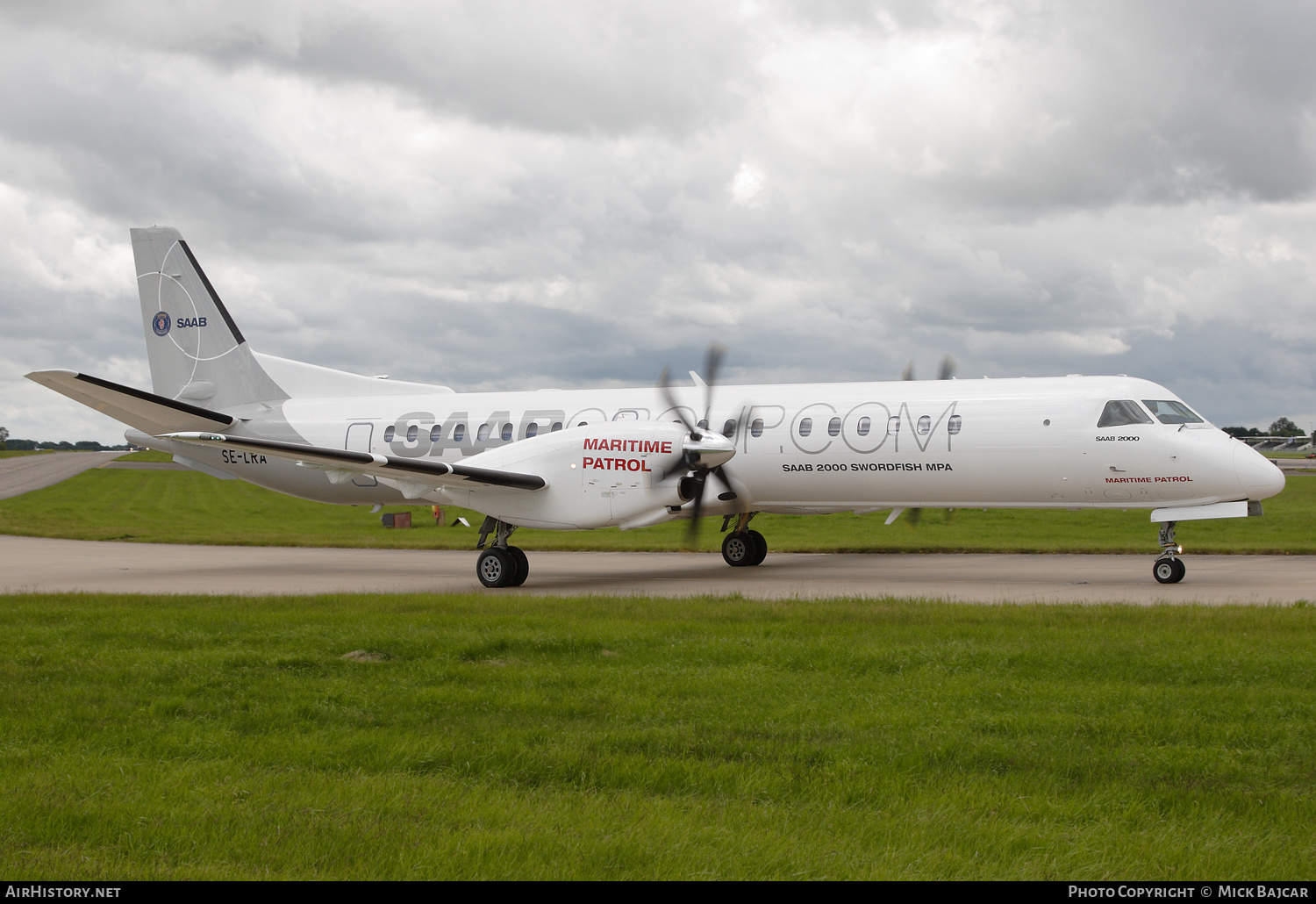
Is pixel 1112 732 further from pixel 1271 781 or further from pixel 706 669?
pixel 706 669

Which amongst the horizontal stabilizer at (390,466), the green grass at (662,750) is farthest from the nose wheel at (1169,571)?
the horizontal stabilizer at (390,466)

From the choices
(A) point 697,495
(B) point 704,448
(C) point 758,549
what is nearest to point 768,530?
(C) point 758,549

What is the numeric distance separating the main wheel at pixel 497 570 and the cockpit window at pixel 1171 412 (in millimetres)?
11339

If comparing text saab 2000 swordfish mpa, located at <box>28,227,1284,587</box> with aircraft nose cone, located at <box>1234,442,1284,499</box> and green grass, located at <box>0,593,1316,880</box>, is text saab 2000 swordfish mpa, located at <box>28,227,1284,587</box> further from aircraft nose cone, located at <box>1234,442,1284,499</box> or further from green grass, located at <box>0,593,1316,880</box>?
green grass, located at <box>0,593,1316,880</box>

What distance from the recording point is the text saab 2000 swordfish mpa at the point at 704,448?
701 inches

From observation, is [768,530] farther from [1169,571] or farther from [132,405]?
[132,405]

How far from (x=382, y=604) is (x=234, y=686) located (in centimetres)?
537

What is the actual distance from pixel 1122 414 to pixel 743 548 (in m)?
8.34

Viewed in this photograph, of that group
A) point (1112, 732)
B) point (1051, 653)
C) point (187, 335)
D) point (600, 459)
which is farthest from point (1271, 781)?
point (187, 335)

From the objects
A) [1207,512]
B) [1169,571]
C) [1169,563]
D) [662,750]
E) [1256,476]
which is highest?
[1256,476]

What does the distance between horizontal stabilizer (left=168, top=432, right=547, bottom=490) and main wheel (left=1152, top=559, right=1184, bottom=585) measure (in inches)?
412

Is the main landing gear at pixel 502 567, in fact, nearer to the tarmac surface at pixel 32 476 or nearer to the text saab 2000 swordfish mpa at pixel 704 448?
the text saab 2000 swordfish mpa at pixel 704 448

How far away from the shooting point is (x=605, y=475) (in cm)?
1803
